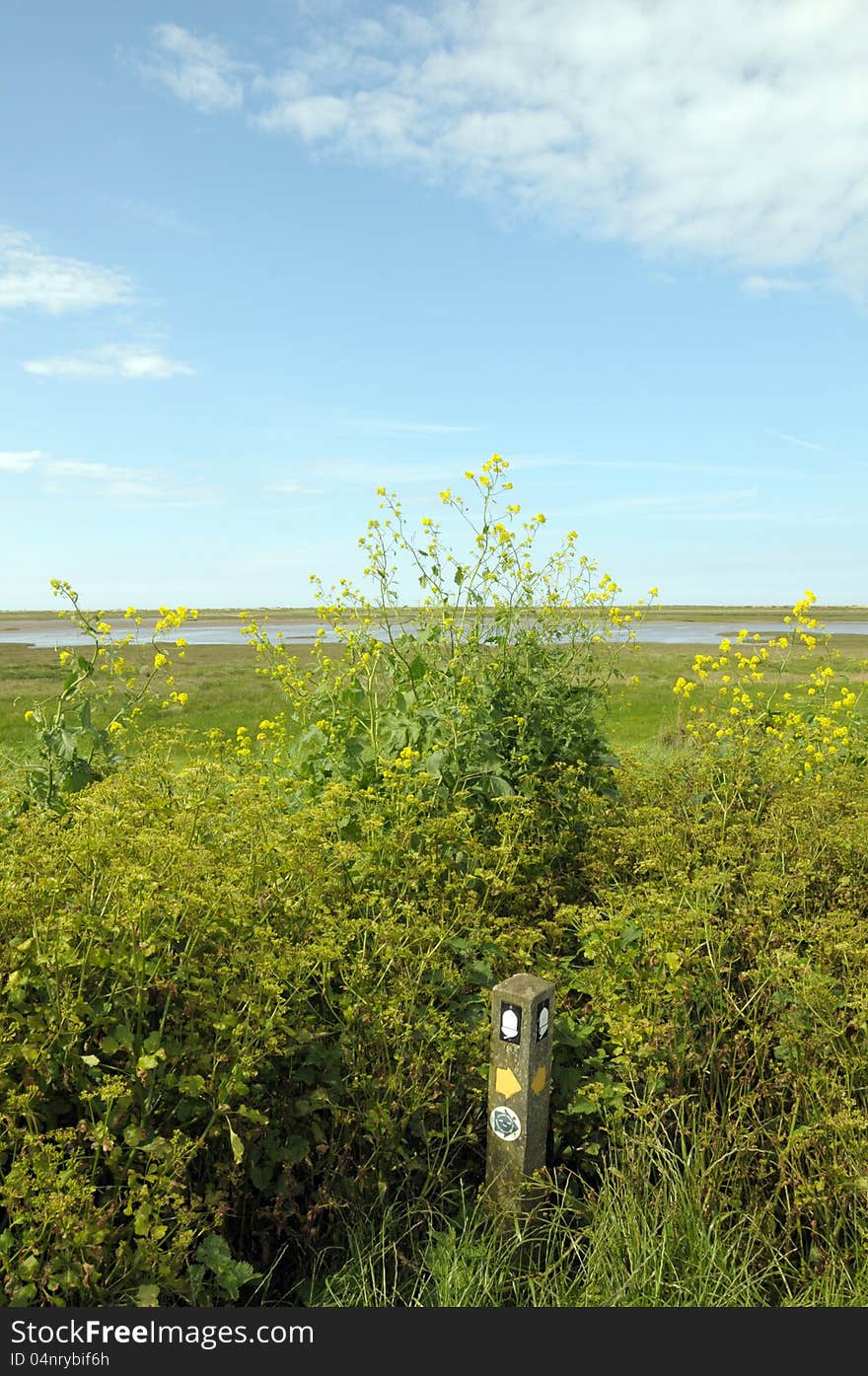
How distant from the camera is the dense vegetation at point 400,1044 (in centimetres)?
282

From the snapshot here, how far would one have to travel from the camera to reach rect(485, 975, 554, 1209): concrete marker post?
3.20 meters

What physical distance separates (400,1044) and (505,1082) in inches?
15.6

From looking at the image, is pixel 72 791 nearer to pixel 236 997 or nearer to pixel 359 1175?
pixel 236 997

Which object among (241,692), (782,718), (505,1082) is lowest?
(241,692)

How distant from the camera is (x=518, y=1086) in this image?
3.22 metres

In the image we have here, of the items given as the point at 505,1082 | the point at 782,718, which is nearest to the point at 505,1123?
the point at 505,1082

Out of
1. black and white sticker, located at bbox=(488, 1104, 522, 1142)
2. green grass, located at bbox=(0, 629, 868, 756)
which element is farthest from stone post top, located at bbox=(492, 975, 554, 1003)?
green grass, located at bbox=(0, 629, 868, 756)

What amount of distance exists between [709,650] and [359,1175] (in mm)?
49252

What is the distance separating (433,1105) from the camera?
3.25m

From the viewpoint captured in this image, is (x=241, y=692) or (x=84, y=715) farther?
(x=241, y=692)

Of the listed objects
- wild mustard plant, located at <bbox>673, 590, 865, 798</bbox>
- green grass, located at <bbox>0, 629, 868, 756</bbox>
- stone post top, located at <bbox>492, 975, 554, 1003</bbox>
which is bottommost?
green grass, located at <bbox>0, 629, 868, 756</bbox>

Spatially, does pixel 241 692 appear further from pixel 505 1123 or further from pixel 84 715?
pixel 505 1123

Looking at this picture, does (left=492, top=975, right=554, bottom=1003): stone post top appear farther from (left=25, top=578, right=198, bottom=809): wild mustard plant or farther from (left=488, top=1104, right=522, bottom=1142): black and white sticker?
(left=25, top=578, right=198, bottom=809): wild mustard plant

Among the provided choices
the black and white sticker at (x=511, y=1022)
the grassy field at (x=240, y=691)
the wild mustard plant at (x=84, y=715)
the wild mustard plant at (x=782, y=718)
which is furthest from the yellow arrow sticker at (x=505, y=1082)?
the grassy field at (x=240, y=691)
